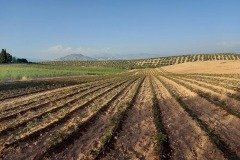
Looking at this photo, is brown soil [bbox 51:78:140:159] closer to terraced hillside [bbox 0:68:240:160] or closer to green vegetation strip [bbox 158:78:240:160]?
terraced hillside [bbox 0:68:240:160]

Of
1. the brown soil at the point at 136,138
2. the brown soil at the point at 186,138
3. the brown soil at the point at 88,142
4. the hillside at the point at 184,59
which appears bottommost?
the hillside at the point at 184,59

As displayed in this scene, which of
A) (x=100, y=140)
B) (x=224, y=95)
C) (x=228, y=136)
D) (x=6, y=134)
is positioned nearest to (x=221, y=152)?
(x=228, y=136)

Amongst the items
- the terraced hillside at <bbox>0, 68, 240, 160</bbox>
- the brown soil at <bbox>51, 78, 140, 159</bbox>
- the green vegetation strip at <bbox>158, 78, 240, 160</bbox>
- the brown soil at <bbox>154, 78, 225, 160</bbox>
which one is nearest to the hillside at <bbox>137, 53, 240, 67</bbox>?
the terraced hillside at <bbox>0, 68, 240, 160</bbox>

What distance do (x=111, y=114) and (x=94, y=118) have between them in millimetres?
1284

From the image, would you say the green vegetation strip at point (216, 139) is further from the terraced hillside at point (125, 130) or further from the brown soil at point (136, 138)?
the brown soil at point (136, 138)

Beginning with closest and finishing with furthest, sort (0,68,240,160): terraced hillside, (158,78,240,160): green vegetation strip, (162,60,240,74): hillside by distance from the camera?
1. (158,78,240,160): green vegetation strip
2. (0,68,240,160): terraced hillside
3. (162,60,240,74): hillside

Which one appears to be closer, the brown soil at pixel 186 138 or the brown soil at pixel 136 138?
the brown soil at pixel 186 138

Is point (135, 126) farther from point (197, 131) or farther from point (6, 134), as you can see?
point (6, 134)

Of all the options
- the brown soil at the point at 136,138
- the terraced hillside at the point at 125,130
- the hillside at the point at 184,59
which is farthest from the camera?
the hillside at the point at 184,59

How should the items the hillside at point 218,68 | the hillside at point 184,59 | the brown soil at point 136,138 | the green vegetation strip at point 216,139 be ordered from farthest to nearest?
the hillside at point 184,59, the hillside at point 218,68, the brown soil at point 136,138, the green vegetation strip at point 216,139

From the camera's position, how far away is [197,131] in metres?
13.2

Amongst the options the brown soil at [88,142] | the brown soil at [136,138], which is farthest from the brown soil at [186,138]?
the brown soil at [88,142]

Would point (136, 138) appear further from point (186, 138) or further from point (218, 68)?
point (218, 68)

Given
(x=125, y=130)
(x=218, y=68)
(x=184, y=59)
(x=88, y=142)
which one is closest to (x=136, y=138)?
(x=125, y=130)
